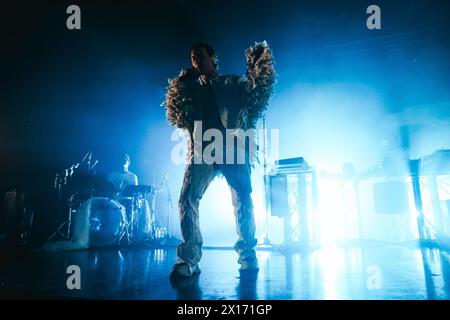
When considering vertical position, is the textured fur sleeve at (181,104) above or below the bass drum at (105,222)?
above

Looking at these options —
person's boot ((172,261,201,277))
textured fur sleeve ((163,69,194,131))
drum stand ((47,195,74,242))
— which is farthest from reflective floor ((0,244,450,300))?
drum stand ((47,195,74,242))

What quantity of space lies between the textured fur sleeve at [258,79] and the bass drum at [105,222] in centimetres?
434

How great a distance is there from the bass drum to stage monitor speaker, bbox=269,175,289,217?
126 inches

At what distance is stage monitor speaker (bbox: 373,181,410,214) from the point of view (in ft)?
18.0

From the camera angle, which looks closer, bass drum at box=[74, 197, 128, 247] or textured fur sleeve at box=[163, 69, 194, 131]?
textured fur sleeve at box=[163, 69, 194, 131]

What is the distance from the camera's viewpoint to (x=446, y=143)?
20.7 ft

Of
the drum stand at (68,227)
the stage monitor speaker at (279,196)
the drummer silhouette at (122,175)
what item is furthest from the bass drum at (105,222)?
the stage monitor speaker at (279,196)

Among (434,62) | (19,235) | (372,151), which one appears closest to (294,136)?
(372,151)

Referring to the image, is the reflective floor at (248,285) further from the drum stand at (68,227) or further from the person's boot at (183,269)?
the drum stand at (68,227)

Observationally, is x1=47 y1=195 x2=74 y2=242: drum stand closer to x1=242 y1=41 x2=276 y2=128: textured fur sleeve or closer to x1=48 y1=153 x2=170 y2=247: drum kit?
x1=48 y1=153 x2=170 y2=247: drum kit

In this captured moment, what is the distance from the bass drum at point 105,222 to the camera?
548cm

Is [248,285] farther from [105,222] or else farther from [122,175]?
[122,175]

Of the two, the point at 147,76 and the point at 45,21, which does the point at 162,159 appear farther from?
the point at 45,21

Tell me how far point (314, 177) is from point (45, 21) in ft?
21.3
